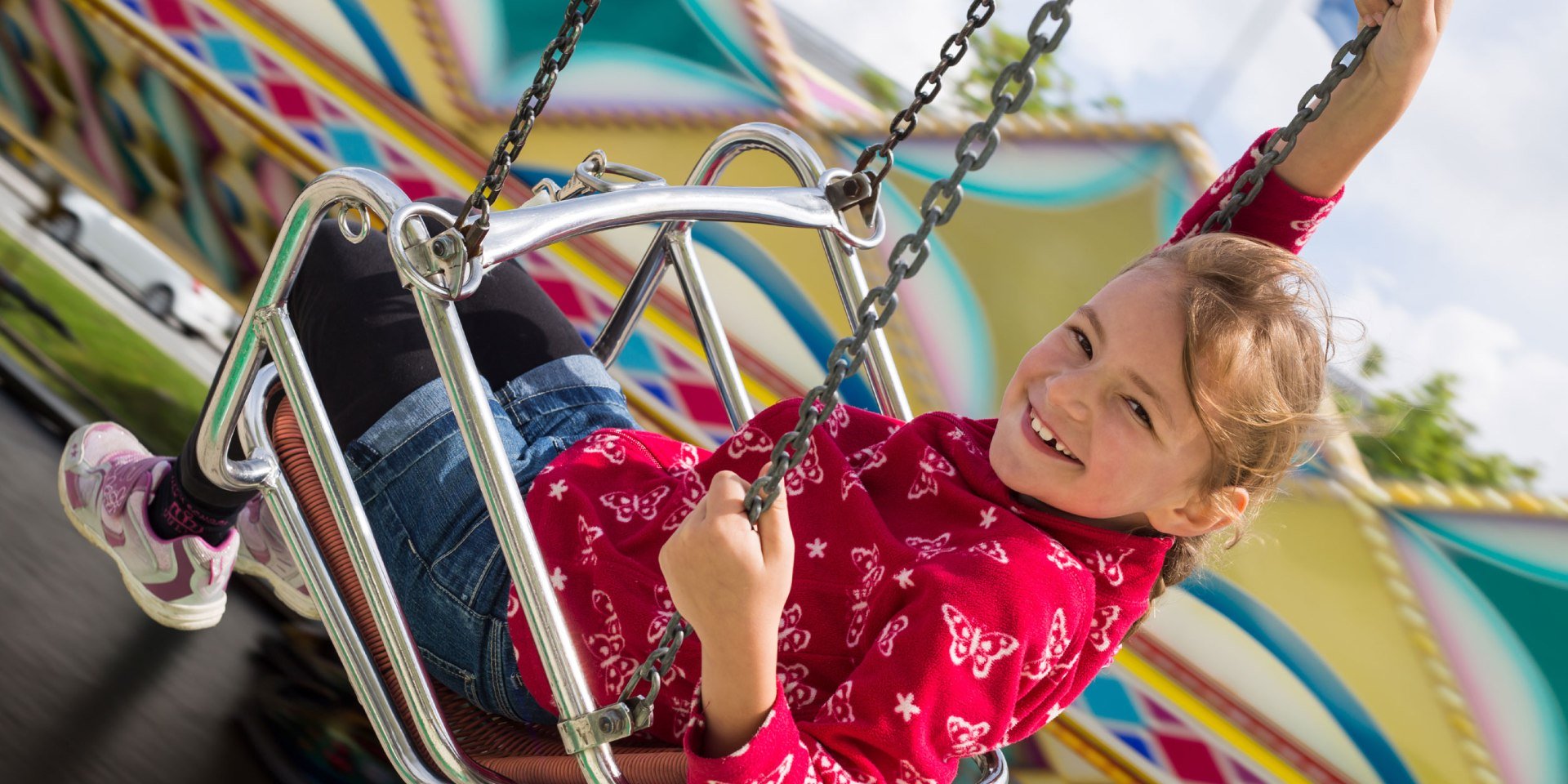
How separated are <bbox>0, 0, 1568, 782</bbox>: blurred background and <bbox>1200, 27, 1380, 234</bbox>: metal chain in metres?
0.47

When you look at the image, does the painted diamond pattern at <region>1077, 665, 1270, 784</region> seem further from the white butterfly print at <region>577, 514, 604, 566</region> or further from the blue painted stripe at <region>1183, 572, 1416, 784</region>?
the white butterfly print at <region>577, 514, 604, 566</region>

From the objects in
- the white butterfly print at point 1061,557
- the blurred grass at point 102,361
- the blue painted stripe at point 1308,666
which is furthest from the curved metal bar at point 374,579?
the blue painted stripe at point 1308,666

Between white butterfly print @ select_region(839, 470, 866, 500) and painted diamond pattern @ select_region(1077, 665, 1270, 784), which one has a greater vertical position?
white butterfly print @ select_region(839, 470, 866, 500)

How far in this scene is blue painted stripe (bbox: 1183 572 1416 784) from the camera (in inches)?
75.6

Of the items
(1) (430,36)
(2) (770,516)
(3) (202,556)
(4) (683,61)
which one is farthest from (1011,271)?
(2) (770,516)

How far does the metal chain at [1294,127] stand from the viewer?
93 centimetres

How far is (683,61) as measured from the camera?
7.53 feet

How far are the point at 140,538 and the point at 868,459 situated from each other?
74 cm

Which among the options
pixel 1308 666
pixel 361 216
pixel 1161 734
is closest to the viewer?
pixel 361 216

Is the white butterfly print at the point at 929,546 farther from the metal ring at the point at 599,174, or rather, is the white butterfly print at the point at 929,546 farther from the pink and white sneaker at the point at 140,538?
the pink and white sneaker at the point at 140,538

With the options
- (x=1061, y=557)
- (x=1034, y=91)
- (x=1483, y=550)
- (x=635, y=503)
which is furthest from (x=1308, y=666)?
(x=635, y=503)

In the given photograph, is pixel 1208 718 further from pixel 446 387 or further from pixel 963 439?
pixel 446 387

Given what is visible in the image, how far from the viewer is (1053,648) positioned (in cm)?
94

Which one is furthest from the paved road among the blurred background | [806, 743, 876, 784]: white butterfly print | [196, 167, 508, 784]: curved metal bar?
[806, 743, 876, 784]: white butterfly print
